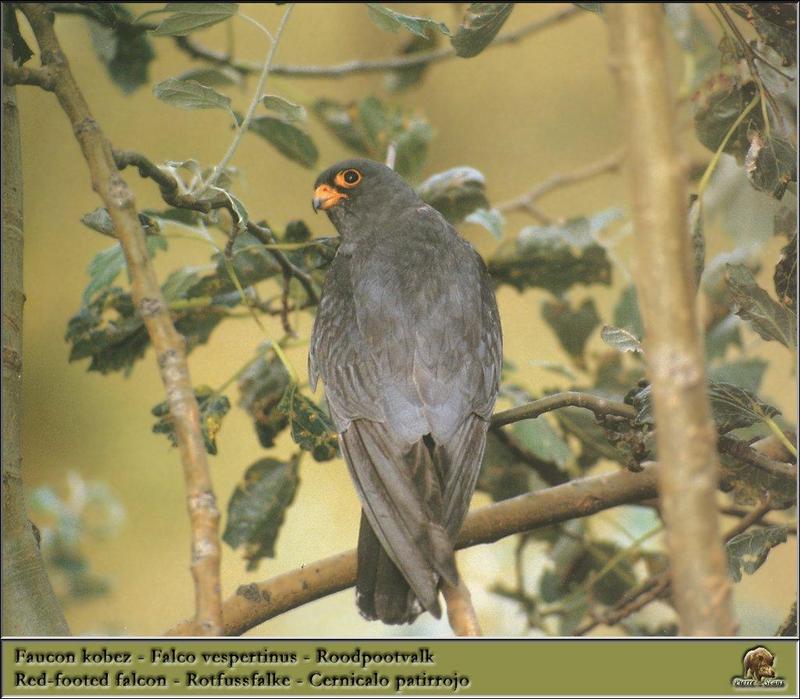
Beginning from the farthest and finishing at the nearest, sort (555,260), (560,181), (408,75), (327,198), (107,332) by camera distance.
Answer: (408,75)
(560,181)
(327,198)
(555,260)
(107,332)

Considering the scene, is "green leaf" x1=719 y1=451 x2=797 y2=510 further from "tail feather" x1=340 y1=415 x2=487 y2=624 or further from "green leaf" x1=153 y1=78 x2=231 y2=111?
"green leaf" x1=153 y1=78 x2=231 y2=111

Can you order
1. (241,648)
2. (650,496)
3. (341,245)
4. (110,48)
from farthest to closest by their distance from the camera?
(110,48), (341,245), (650,496), (241,648)

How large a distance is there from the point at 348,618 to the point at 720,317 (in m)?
1.15

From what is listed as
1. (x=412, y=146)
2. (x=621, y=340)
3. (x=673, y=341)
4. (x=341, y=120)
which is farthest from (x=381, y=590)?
(x=341, y=120)

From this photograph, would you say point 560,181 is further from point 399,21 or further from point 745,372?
point 399,21

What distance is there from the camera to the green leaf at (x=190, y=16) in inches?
50.6

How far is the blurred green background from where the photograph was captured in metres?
1.93

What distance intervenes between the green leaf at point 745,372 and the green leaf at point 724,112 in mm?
619

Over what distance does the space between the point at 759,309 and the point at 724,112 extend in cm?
33

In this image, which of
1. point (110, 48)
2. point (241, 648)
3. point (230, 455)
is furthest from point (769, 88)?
point (230, 455)

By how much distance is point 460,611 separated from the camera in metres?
1.13

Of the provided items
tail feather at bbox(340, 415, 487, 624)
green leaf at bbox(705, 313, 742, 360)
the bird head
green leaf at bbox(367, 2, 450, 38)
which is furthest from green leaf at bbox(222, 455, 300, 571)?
green leaf at bbox(705, 313, 742, 360)

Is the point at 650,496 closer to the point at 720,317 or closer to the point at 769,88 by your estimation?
the point at 769,88

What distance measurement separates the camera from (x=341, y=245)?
6.03 feet
